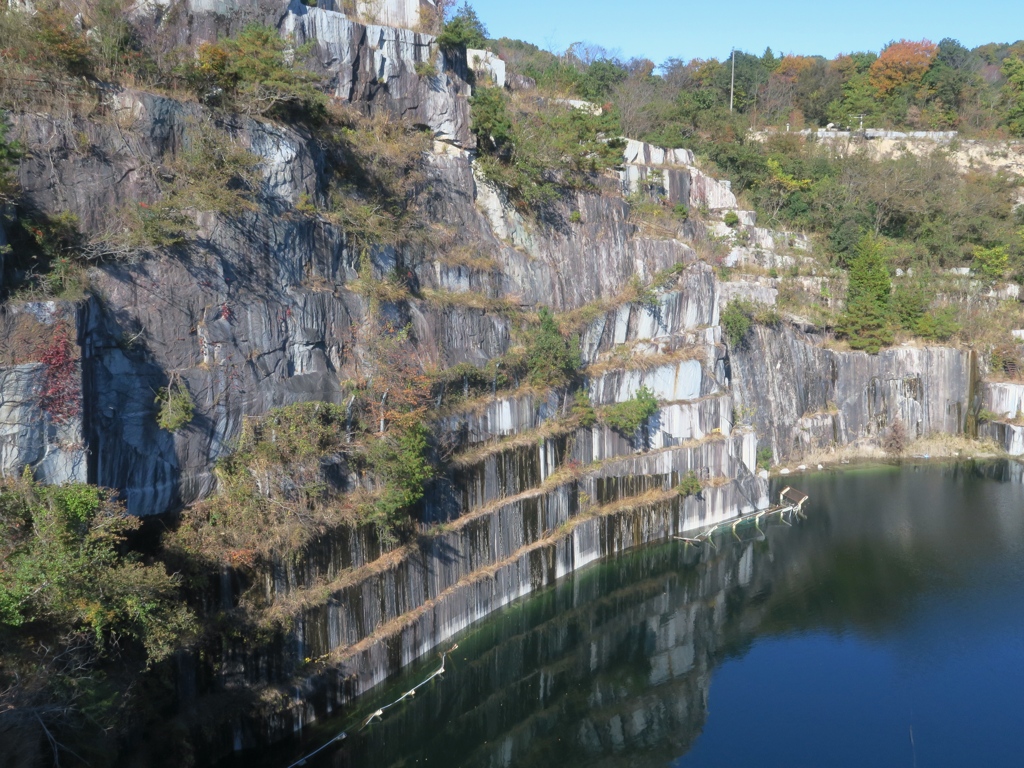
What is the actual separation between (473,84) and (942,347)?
27.1 m

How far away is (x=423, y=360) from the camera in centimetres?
2720

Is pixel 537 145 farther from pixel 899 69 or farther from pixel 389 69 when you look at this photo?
pixel 899 69

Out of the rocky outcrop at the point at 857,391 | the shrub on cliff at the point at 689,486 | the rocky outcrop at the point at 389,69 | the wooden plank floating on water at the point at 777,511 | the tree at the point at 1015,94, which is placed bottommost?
the wooden plank floating on water at the point at 777,511

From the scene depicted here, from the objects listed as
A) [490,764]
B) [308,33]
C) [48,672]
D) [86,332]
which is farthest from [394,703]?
[308,33]

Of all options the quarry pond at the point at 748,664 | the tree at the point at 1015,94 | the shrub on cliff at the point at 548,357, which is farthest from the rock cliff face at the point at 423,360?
the tree at the point at 1015,94

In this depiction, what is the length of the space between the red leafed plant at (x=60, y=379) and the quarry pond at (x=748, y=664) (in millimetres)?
9246

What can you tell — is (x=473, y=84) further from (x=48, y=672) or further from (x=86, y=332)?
(x=48, y=672)

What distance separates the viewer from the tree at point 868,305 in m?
43.2

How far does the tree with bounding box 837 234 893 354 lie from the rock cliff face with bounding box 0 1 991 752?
3.07 feet

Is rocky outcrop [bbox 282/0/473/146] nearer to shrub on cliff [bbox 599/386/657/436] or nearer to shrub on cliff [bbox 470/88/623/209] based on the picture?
shrub on cliff [bbox 470/88/623/209]

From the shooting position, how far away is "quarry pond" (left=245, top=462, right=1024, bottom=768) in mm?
21531

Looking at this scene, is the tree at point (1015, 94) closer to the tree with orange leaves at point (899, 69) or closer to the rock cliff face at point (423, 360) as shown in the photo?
the tree with orange leaves at point (899, 69)

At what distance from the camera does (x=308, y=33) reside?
96.3 feet

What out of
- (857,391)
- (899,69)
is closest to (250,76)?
(857,391)
